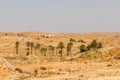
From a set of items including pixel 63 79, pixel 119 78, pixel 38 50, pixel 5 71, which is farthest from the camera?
pixel 38 50

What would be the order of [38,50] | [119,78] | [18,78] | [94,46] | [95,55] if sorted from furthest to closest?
[38,50], [94,46], [95,55], [18,78], [119,78]

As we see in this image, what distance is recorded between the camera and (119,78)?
24.4 meters

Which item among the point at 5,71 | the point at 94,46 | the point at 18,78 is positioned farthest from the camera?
the point at 94,46

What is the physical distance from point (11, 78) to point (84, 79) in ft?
25.6

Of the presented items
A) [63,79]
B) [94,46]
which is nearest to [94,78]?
[63,79]

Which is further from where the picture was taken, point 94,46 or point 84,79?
point 94,46

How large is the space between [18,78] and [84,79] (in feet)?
23.0

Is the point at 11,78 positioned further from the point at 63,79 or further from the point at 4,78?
the point at 63,79

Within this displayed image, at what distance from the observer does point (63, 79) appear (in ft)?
87.1

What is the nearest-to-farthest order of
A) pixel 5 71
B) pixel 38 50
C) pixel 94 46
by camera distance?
pixel 5 71
pixel 94 46
pixel 38 50

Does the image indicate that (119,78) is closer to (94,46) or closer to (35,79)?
Answer: (35,79)

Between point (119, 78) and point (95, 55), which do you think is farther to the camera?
point (95, 55)

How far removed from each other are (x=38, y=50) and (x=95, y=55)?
12362cm

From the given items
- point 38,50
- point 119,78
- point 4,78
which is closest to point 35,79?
point 4,78
